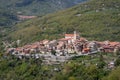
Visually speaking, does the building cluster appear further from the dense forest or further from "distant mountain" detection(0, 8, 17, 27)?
"distant mountain" detection(0, 8, 17, 27)

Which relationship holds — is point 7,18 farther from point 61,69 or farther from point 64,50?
point 61,69

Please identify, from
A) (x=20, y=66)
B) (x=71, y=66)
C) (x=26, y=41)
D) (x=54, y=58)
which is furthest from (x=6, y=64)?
(x=26, y=41)

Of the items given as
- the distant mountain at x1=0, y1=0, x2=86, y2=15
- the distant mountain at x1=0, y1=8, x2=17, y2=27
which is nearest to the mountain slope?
the distant mountain at x1=0, y1=8, x2=17, y2=27

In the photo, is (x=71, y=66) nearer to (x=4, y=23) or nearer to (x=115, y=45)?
(x=115, y=45)

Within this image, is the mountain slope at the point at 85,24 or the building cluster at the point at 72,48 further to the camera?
the mountain slope at the point at 85,24

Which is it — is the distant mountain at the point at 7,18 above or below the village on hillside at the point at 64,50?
below

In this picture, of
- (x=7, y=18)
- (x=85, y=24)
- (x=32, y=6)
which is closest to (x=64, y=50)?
(x=85, y=24)

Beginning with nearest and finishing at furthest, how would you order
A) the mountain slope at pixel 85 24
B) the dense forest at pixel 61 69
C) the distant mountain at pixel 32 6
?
1. the dense forest at pixel 61 69
2. the mountain slope at pixel 85 24
3. the distant mountain at pixel 32 6

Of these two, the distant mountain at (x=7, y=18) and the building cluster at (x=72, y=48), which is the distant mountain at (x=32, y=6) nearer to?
the distant mountain at (x=7, y=18)

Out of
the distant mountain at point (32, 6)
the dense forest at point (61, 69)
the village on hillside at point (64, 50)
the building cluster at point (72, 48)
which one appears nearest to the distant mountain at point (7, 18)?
the distant mountain at point (32, 6)
